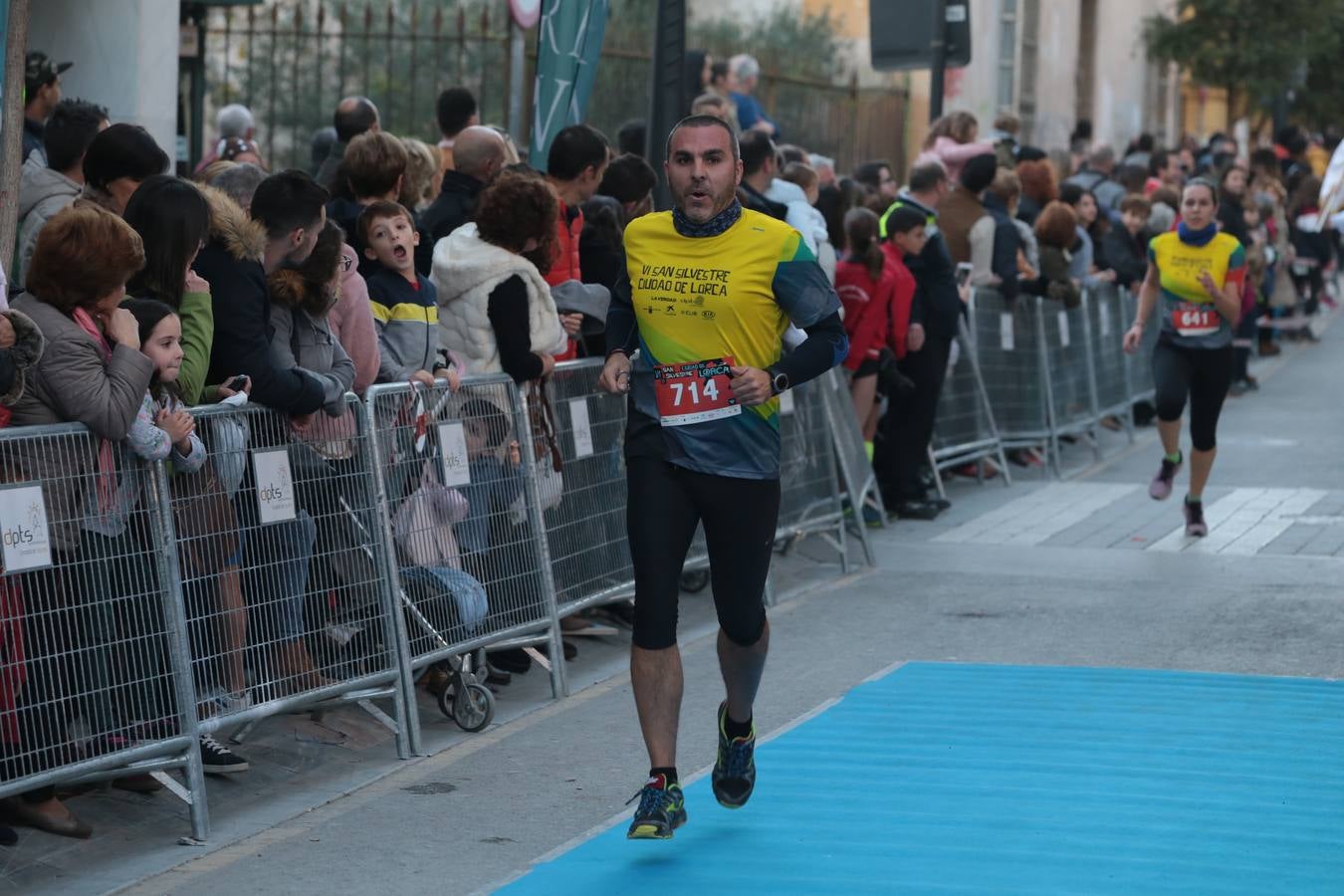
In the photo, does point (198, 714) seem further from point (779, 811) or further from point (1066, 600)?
point (1066, 600)

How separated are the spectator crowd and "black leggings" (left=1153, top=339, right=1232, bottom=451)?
1301 mm

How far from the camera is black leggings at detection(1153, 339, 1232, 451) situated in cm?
1249

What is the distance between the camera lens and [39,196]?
8.26 m

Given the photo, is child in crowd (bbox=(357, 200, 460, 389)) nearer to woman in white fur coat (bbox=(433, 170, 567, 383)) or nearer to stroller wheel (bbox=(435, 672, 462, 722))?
woman in white fur coat (bbox=(433, 170, 567, 383))

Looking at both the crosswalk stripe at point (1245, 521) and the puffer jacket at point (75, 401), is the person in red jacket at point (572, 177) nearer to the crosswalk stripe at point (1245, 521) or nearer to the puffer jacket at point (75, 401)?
the puffer jacket at point (75, 401)

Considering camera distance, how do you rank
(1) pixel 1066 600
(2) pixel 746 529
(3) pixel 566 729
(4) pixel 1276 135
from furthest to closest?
(4) pixel 1276 135, (1) pixel 1066 600, (3) pixel 566 729, (2) pixel 746 529

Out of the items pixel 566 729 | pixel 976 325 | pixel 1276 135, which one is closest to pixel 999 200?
pixel 976 325

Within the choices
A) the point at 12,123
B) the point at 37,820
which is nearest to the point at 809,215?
the point at 12,123

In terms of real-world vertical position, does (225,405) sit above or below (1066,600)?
above

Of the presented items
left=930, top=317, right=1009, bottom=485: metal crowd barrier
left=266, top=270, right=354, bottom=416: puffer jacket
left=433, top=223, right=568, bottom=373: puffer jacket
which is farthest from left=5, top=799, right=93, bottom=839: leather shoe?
left=930, top=317, right=1009, bottom=485: metal crowd barrier

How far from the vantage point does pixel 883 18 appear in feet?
51.7

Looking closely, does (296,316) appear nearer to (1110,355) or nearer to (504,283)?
(504,283)

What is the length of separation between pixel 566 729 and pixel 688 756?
661mm

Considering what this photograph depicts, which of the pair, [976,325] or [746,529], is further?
[976,325]
